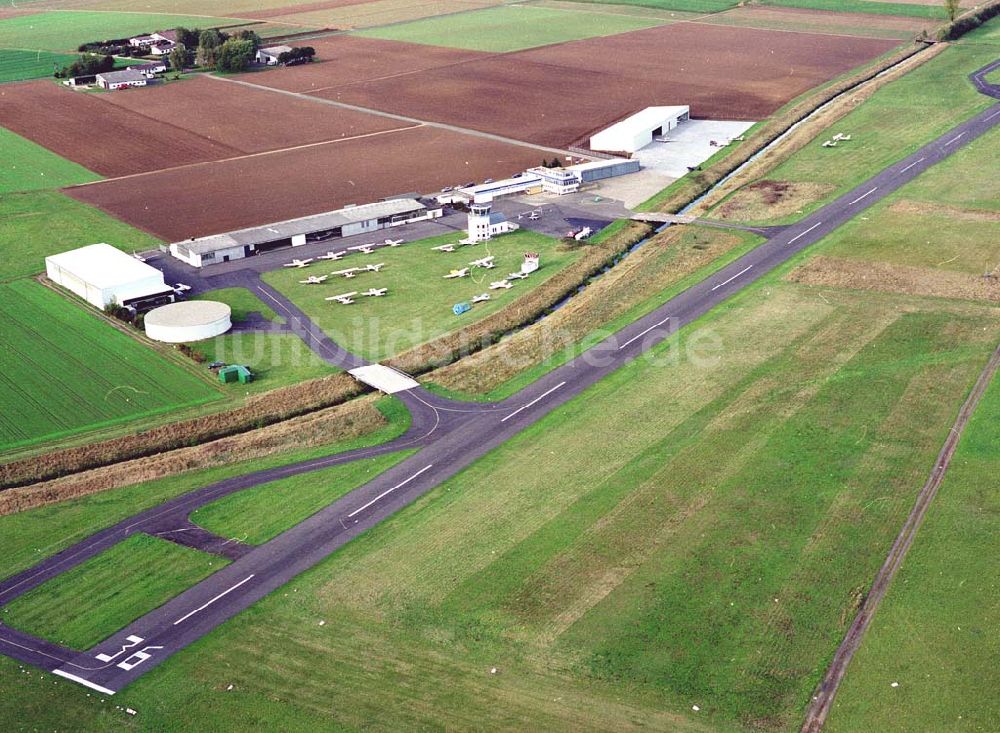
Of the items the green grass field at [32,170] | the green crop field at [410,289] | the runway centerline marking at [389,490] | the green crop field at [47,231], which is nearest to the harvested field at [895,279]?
the green crop field at [410,289]

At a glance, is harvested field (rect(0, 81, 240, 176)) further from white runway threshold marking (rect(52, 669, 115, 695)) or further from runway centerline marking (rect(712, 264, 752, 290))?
white runway threshold marking (rect(52, 669, 115, 695))

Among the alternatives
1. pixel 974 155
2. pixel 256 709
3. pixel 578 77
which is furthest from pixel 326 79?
pixel 256 709

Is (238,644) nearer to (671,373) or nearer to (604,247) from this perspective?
(671,373)

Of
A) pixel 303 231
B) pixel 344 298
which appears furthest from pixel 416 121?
pixel 344 298

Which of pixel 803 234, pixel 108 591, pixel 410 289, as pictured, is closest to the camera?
pixel 108 591

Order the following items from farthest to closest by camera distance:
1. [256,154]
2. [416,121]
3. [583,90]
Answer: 1. [583,90]
2. [416,121]
3. [256,154]

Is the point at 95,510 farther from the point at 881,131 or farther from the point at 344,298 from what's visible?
the point at 881,131
